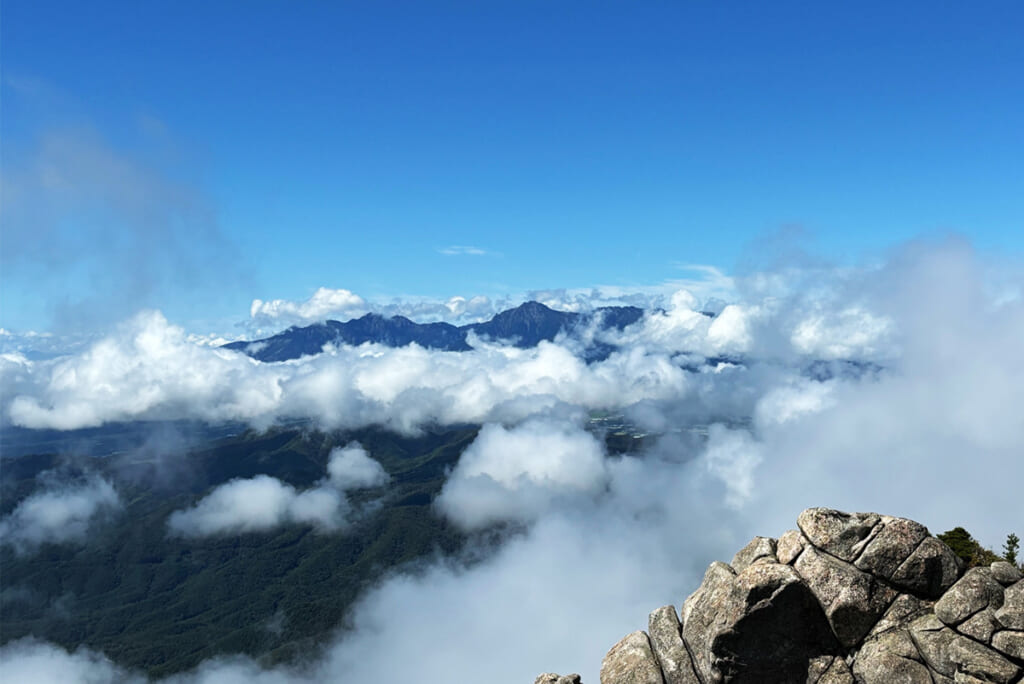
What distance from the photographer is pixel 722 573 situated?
123 ft

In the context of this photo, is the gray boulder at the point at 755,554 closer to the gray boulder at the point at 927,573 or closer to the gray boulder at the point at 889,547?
the gray boulder at the point at 889,547

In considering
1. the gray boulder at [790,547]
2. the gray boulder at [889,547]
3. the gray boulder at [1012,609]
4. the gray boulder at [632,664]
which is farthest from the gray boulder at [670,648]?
the gray boulder at [1012,609]

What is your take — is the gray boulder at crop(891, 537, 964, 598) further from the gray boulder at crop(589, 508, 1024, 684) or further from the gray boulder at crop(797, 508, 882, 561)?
the gray boulder at crop(797, 508, 882, 561)

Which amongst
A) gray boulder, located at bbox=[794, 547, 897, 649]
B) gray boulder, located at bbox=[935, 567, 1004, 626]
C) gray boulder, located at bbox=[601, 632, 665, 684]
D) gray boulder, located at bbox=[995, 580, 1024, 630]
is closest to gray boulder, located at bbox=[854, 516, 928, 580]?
gray boulder, located at bbox=[794, 547, 897, 649]

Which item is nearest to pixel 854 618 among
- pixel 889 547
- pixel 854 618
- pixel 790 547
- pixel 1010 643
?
pixel 854 618

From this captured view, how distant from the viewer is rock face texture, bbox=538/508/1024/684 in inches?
1213

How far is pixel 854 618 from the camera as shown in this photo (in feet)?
109

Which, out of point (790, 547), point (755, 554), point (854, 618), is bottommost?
point (854, 618)

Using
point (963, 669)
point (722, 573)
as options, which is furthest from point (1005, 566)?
point (722, 573)

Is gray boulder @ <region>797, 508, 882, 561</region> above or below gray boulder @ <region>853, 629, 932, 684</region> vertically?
above

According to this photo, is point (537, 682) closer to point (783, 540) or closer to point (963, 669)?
point (783, 540)

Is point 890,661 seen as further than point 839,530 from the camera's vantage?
No

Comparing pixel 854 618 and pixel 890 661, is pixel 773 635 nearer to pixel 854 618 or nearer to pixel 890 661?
pixel 854 618

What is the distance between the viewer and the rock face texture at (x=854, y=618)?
1213 inches
